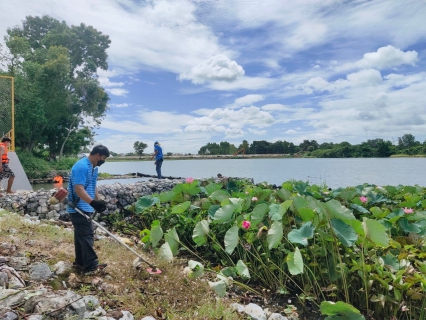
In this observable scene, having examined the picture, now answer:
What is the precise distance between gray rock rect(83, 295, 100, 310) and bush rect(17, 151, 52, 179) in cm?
2274

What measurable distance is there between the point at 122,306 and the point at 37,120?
22837 millimetres

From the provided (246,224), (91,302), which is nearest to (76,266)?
(91,302)

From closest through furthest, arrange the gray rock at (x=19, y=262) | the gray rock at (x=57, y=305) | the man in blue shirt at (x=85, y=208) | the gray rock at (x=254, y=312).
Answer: the gray rock at (x=57, y=305), the gray rock at (x=254, y=312), the gray rock at (x=19, y=262), the man in blue shirt at (x=85, y=208)

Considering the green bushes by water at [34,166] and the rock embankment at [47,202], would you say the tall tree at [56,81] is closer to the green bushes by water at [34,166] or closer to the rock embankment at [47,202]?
the green bushes by water at [34,166]

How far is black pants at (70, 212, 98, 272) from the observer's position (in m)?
3.62

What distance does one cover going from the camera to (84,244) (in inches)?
143

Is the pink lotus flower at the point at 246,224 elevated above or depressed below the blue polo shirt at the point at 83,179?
below

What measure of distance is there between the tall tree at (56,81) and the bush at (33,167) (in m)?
1.66

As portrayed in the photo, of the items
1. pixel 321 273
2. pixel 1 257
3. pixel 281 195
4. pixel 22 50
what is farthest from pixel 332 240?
pixel 22 50

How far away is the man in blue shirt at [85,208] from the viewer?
3.55 metres

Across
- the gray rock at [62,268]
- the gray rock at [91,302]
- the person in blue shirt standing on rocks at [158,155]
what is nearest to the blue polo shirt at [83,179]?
the gray rock at [62,268]

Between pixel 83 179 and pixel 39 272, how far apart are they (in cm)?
93

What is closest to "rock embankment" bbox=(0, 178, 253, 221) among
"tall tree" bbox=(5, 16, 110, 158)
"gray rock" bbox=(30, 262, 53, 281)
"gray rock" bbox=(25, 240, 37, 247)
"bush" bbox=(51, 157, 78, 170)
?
"gray rock" bbox=(25, 240, 37, 247)

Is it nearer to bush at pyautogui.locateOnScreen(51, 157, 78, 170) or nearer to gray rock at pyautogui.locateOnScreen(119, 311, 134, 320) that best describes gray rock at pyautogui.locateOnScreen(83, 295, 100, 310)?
gray rock at pyautogui.locateOnScreen(119, 311, 134, 320)
